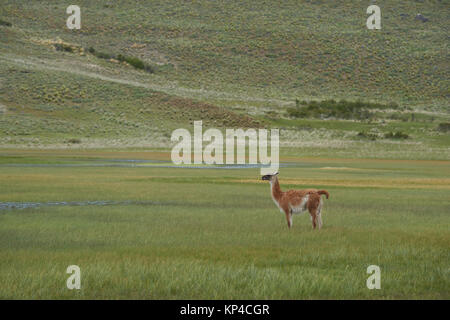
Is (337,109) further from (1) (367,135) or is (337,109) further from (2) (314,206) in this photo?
(2) (314,206)

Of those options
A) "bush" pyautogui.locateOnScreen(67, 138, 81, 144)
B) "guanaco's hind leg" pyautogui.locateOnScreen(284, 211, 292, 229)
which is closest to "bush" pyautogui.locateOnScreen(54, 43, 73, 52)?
"bush" pyautogui.locateOnScreen(67, 138, 81, 144)

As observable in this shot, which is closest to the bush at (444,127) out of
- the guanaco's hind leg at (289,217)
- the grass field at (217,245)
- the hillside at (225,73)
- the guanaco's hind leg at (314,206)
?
the hillside at (225,73)

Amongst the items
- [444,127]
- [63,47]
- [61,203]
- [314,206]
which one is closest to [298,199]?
[314,206]

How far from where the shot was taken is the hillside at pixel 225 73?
263ft

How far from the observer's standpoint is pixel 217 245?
14.8 m

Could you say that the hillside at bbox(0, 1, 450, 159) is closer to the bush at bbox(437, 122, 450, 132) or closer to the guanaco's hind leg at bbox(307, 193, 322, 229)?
the bush at bbox(437, 122, 450, 132)

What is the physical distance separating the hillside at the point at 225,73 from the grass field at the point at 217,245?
4121 centimetres

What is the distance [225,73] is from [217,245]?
114884 millimetres

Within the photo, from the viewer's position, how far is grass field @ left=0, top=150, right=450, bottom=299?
10.7m

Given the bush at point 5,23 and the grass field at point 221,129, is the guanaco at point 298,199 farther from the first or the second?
the bush at point 5,23

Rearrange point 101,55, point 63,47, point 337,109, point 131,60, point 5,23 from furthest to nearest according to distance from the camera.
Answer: point 5,23
point 101,55
point 131,60
point 63,47
point 337,109

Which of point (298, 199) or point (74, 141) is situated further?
point (74, 141)
